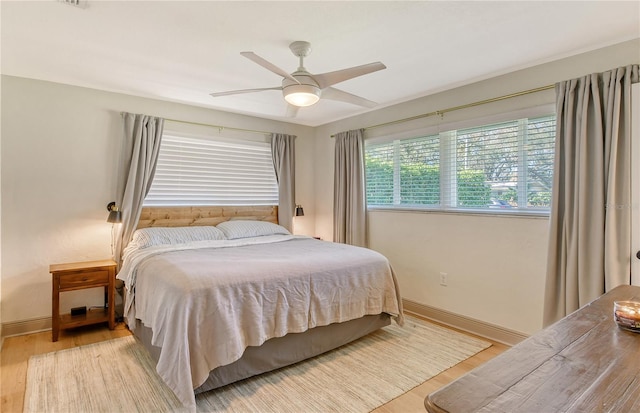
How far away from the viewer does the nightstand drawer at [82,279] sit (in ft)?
9.61

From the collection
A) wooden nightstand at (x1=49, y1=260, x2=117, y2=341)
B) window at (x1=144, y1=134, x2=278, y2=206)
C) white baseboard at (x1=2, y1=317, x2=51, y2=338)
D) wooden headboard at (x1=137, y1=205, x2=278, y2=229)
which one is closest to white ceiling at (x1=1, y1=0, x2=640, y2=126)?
window at (x1=144, y1=134, x2=278, y2=206)

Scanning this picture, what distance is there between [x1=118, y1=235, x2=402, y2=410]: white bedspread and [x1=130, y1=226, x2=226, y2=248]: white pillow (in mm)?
226

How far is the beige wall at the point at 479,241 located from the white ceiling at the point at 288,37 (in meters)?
0.14

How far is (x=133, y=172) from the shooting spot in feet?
11.4

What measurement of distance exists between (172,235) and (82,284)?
2.84 ft

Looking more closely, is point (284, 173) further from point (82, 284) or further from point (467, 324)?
point (467, 324)

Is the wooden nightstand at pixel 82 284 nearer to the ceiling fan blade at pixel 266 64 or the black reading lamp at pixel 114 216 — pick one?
the black reading lamp at pixel 114 216

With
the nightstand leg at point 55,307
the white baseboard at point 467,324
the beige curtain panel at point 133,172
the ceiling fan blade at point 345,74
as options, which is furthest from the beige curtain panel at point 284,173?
the nightstand leg at point 55,307

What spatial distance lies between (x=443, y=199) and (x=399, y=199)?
1.99 ft

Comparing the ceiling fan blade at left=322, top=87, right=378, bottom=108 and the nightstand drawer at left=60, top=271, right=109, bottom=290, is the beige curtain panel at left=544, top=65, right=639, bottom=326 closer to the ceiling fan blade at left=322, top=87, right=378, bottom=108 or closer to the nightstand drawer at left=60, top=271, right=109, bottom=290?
the ceiling fan blade at left=322, top=87, right=378, bottom=108

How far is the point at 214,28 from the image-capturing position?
2205 mm

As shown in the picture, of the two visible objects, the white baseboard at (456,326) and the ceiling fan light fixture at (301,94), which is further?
the white baseboard at (456,326)

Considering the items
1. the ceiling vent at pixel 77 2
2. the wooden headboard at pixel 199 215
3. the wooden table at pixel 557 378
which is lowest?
the wooden table at pixel 557 378

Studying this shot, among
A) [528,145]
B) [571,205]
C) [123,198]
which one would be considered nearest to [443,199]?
[528,145]
